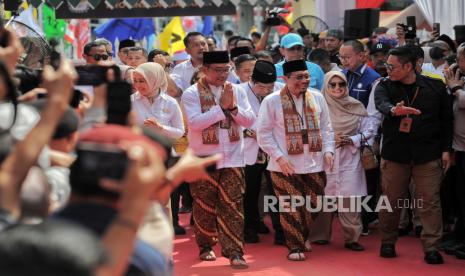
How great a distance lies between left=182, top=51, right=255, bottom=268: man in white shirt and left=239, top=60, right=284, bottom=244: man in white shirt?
934 millimetres

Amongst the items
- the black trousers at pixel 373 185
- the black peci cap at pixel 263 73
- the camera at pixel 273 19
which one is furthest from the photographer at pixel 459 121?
the camera at pixel 273 19

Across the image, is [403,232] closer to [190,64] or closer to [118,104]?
[190,64]

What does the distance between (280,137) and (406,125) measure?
1.12 meters

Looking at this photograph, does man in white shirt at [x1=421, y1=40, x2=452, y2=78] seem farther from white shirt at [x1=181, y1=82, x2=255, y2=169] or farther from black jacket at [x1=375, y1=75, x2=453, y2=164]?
white shirt at [x1=181, y1=82, x2=255, y2=169]

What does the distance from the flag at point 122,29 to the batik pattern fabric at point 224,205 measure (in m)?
11.3

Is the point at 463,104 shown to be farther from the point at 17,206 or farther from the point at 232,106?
the point at 17,206

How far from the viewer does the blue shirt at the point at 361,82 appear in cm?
897

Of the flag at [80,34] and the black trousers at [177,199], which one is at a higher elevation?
the flag at [80,34]

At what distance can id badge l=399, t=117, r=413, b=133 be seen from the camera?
25.2 feet

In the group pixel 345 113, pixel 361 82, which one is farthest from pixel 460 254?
A: pixel 361 82

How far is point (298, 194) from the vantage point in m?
7.97

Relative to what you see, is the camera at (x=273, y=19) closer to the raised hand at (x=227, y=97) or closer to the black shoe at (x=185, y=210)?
the black shoe at (x=185, y=210)

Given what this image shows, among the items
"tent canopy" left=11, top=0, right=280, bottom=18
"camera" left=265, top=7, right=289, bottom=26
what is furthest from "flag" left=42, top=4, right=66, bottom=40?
"camera" left=265, top=7, right=289, bottom=26

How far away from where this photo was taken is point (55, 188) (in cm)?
335
